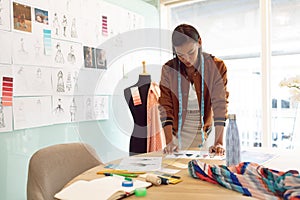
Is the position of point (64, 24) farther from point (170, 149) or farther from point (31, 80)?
point (170, 149)

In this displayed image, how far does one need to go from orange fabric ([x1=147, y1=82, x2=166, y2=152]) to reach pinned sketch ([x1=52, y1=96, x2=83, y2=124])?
0.61 meters

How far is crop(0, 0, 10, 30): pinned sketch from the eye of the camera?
1.93 meters

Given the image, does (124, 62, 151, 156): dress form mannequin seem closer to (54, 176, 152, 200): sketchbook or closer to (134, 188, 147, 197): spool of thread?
(54, 176, 152, 200): sketchbook

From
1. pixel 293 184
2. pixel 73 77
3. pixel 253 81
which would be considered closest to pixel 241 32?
pixel 253 81

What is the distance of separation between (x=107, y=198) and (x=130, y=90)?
1843 mm

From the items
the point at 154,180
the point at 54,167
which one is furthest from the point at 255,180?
the point at 54,167

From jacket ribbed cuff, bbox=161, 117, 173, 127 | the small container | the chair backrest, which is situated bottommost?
the chair backrest

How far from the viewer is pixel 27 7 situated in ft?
6.90

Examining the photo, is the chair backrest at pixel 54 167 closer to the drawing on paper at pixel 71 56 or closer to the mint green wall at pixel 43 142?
the mint green wall at pixel 43 142

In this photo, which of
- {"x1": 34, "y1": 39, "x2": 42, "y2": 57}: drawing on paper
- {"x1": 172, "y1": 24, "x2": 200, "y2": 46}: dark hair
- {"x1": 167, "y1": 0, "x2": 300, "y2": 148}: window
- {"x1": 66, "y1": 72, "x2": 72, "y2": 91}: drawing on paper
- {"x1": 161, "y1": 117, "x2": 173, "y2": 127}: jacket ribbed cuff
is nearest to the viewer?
{"x1": 172, "y1": 24, "x2": 200, "y2": 46}: dark hair

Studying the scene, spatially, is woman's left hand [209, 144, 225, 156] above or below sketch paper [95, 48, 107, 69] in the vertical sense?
below

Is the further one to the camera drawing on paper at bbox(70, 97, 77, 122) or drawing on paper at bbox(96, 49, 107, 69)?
drawing on paper at bbox(96, 49, 107, 69)

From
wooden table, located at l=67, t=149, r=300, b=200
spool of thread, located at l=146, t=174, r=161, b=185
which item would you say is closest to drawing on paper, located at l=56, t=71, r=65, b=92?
wooden table, located at l=67, t=149, r=300, b=200

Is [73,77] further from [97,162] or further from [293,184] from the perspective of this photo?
[293,184]
